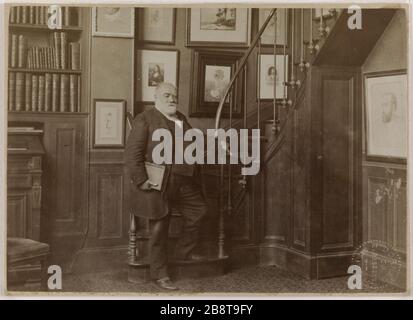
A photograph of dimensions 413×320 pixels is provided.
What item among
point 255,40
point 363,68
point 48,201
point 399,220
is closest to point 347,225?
point 399,220

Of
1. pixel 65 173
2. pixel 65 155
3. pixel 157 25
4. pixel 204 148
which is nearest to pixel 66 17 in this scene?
pixel 157 25

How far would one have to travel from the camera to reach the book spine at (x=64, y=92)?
410 centimetres

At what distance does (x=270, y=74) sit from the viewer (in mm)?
4340

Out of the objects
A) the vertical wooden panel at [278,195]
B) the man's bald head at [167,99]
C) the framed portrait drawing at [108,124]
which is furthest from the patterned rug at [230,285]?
the man's bald head at [167,99]

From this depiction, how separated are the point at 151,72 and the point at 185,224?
1.06m

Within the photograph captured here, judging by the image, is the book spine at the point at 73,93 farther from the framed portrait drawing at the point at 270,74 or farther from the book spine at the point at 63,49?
the framed portrait drawing at the point at 270,74

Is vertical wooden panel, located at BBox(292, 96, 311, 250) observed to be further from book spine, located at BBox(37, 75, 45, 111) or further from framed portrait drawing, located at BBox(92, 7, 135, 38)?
book spine, located at BBox(37, 75, 45, 111)

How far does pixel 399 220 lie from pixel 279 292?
90 centimetres

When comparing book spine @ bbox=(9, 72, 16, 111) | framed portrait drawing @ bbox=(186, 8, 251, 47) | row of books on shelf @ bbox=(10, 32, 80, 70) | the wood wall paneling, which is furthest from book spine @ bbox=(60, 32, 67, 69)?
framed portrait drawing @ bbox=(186, 8, 251, 47)

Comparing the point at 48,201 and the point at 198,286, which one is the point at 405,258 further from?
the point at 48,201

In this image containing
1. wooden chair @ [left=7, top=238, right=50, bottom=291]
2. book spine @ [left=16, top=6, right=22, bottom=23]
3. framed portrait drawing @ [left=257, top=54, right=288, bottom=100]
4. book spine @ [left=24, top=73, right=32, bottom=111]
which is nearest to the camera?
wooden chair @ [left=7, top=238, right=50, bottom=291]

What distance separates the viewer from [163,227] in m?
→ 4.12

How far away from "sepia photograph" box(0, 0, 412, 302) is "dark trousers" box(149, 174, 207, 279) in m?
0.01

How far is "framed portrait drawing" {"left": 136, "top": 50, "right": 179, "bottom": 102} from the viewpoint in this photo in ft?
13.8
